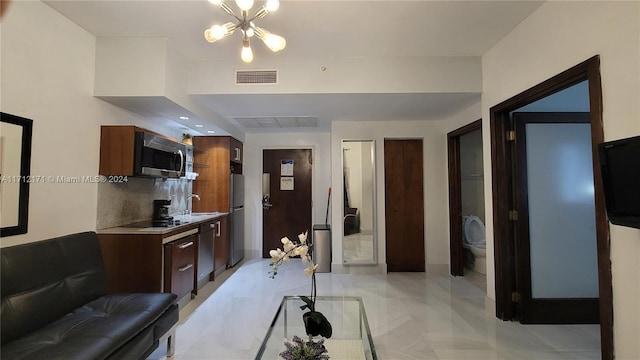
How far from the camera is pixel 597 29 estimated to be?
1.59m

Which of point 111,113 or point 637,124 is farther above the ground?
point 111,113

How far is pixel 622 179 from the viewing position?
1.31 metres

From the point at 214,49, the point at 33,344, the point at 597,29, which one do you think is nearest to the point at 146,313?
the point at 33,344

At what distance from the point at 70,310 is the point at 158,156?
1.52 m

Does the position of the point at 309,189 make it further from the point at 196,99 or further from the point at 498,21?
the point at 498,21

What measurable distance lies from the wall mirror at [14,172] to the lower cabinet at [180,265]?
0.98 m

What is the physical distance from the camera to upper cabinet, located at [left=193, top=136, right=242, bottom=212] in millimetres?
3994

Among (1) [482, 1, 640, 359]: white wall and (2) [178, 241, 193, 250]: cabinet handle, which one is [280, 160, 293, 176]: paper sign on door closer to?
(2) [178, 241, 193, 250]: cabinet handle

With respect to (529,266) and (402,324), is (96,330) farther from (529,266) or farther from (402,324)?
(529,266)

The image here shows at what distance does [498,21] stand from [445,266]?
3108 mm

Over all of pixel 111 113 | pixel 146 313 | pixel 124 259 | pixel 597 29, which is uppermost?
pixel 597 29

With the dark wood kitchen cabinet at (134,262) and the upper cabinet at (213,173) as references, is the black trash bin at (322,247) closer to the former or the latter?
the upper cabinet at (213,173)

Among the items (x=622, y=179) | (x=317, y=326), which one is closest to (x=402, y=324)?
(x=317, y=326)

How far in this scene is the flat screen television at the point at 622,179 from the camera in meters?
1.24
